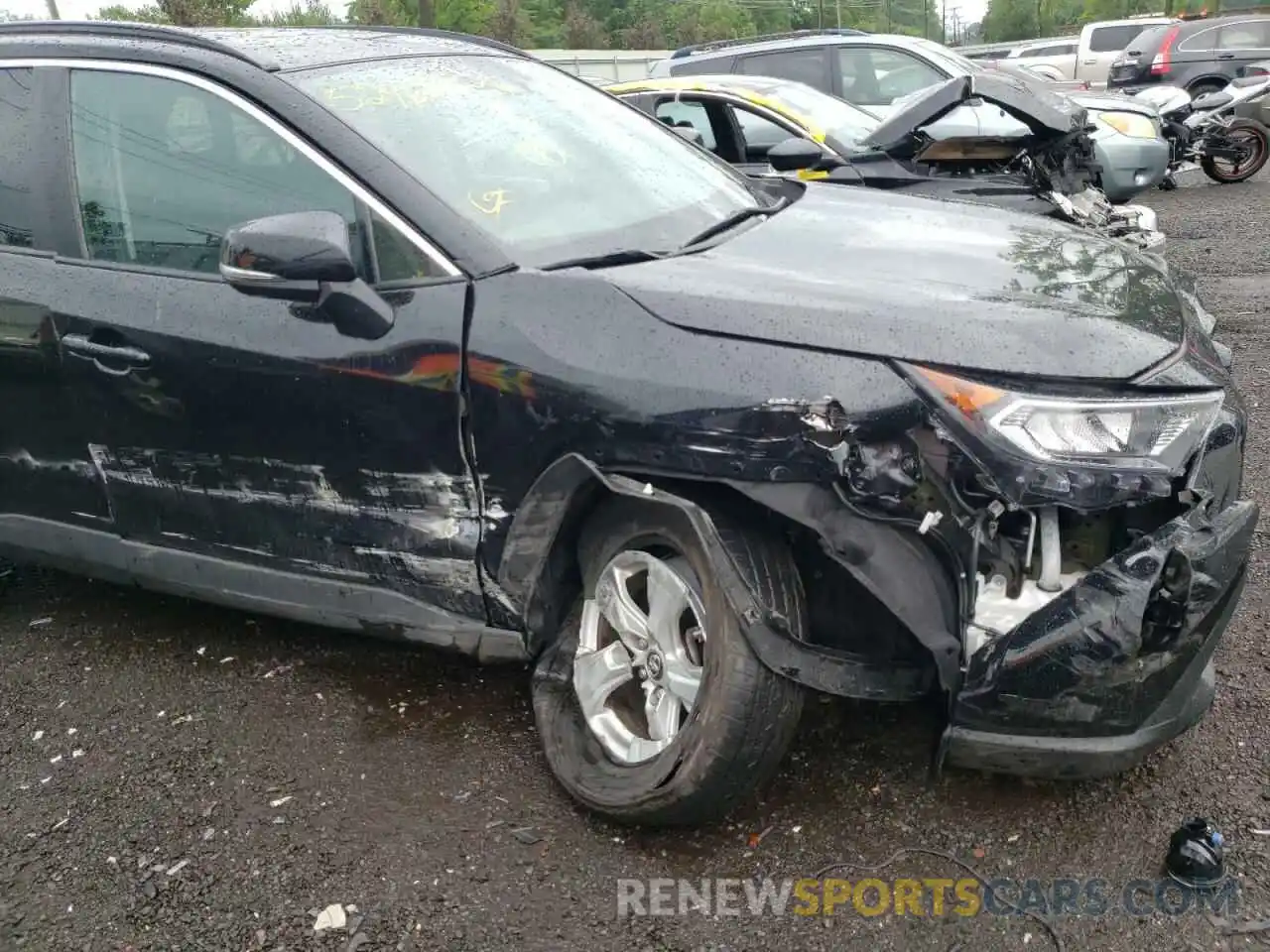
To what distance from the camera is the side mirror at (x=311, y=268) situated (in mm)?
2525

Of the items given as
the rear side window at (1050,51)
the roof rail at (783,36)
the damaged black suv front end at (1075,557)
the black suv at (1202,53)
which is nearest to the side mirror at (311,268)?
the damaged black suv front end at (1075,557)

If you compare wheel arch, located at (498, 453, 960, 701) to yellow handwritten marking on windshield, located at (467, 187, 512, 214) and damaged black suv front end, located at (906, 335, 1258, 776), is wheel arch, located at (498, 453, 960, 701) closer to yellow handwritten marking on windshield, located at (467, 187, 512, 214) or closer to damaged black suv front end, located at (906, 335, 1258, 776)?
damaged black suv front end, located at (906, 335, 1258, 776)

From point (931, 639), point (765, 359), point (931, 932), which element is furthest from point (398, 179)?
point (931, 932)

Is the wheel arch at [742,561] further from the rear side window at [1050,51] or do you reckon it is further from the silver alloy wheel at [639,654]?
the rear side window at [1050,51]

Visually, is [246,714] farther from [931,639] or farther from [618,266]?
[931,639]

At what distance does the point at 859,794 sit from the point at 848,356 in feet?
3.56

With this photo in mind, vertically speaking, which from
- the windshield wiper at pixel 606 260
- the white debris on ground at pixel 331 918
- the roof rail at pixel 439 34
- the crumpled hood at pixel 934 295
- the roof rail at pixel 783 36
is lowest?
the white debris on ground at pixel 331 918

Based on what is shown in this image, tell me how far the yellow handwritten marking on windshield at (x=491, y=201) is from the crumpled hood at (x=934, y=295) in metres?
0.39

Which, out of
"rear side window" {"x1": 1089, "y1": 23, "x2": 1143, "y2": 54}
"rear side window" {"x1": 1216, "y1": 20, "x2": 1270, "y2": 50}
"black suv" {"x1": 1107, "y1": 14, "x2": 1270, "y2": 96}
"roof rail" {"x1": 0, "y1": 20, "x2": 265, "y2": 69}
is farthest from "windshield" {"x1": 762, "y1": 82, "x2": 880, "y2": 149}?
"rear side window" {"x1": 1089, "y1": 23, "x2": 1143, "y2": 54}

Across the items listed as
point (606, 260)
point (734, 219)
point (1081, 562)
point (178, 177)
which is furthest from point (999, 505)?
point (178, 177)

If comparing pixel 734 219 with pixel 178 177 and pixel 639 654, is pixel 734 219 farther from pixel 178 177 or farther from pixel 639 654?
pixel 178 177

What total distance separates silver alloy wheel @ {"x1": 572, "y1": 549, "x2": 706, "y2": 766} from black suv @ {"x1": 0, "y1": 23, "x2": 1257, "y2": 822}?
0.4 inches

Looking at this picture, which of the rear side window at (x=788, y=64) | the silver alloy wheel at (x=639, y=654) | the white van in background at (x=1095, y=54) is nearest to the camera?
the silver alloy wheel at (x=639, y=654)

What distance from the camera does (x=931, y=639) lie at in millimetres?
2213
